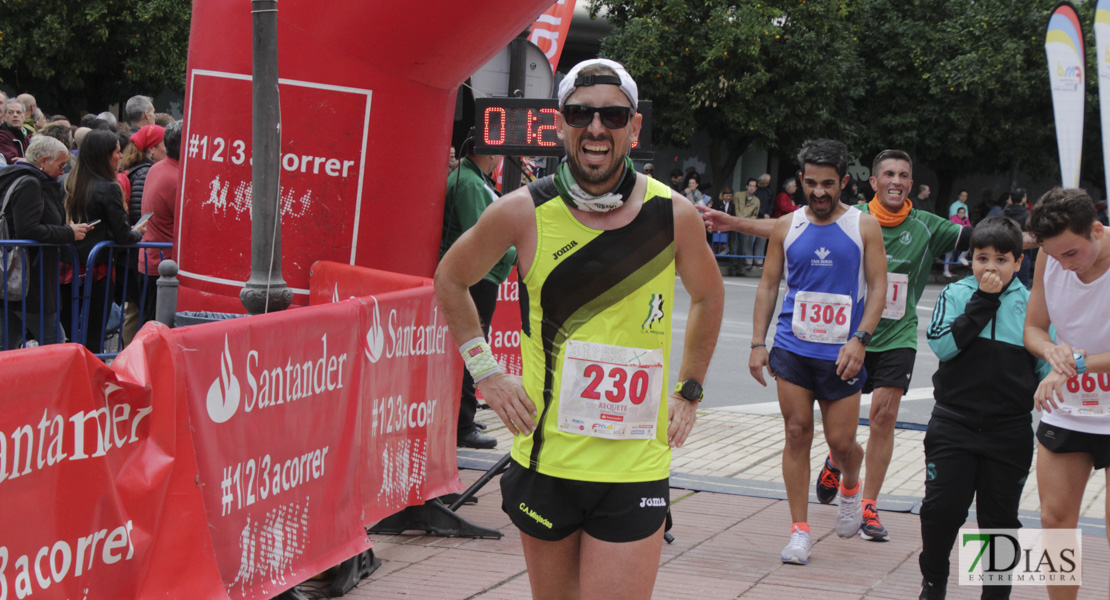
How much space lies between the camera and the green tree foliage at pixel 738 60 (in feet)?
84.0

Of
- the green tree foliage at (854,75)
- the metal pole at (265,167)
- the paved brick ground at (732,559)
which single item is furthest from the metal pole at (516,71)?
the green tree foliage at (854,75)

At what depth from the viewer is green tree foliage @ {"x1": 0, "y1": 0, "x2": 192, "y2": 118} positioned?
862 inches

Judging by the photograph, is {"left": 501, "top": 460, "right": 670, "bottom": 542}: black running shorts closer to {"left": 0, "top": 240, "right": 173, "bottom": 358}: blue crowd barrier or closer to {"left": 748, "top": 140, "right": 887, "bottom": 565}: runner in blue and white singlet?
{"left": 748, "top": 140, "right": 887, "bottom": 565}: runner in blue and white singlet

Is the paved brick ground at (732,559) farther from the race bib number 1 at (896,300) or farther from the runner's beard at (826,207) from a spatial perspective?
the runner's beard at (826,207)

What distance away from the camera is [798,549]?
5.92m

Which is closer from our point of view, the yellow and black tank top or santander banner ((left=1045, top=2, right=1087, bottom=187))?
the yellow and black tank top

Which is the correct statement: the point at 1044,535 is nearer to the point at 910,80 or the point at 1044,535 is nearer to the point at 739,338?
the point at 739,338

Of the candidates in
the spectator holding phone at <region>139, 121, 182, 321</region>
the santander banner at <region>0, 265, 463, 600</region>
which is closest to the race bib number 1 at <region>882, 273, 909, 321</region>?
the santander banner at <region>0, 265, 463, 600</region>

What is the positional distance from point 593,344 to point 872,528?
11.5 feet

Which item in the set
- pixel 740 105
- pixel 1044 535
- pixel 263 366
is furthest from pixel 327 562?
pixel 740 105

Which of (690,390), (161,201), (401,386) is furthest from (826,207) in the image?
(161,201)

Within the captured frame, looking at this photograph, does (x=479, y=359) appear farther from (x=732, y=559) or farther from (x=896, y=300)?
(x=896, y=300)

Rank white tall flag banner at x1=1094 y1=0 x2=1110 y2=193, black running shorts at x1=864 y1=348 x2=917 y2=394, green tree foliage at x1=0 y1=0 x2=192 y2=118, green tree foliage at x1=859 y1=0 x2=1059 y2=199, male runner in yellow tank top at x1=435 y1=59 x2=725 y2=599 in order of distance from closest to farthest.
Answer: male runner in yellow tank top at x1=435 y1=59 x2=725 y2=599 < black running shorts at x1=864 y1=348 x2=917 y2=394 < white tall flag banner at x1=1094 y1=0 x2=1110 y2=193 < green tree foliage at x1=0 y1=0 x2=192 y2=118 < green tree foliage at x1=859 y1=0 x2=1059 y2=199

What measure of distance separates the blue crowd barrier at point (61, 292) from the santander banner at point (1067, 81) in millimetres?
9409
